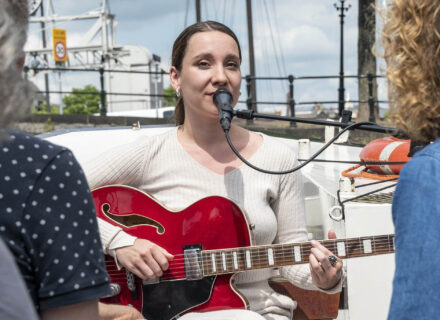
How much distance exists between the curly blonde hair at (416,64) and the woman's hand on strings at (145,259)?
1.20 meters

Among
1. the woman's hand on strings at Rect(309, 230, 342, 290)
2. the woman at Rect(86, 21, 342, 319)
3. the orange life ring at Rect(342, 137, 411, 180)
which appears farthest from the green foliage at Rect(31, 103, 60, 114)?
the orange life ring at Rect(342, 137, 411, 180)

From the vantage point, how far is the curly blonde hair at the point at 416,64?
94cm

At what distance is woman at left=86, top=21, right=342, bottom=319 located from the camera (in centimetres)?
218

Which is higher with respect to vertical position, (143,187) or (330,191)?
(143,187)

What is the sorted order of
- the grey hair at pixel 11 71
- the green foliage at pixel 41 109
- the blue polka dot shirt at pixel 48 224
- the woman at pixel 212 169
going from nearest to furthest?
the grey hair at pixel 11 71
the blue polka dot shirt at pixel 48 224
the green foliage at pixel 41 109
the woman at pixel 212 169

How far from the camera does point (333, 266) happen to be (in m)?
2.03

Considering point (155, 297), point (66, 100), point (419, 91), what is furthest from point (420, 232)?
point (66, 100)

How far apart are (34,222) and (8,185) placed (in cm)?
7

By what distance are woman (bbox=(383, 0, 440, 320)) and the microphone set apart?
1.00 meters

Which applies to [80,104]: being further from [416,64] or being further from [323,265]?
[416,64]

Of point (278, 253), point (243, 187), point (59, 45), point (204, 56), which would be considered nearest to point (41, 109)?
point (59, 45)

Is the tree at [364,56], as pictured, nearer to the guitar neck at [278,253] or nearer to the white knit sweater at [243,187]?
the white knit sweater at [243,187]

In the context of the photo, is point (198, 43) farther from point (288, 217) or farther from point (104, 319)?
point (104, 319)

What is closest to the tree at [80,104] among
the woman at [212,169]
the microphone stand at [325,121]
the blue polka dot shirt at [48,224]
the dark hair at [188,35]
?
the dark hair at [188,35]
